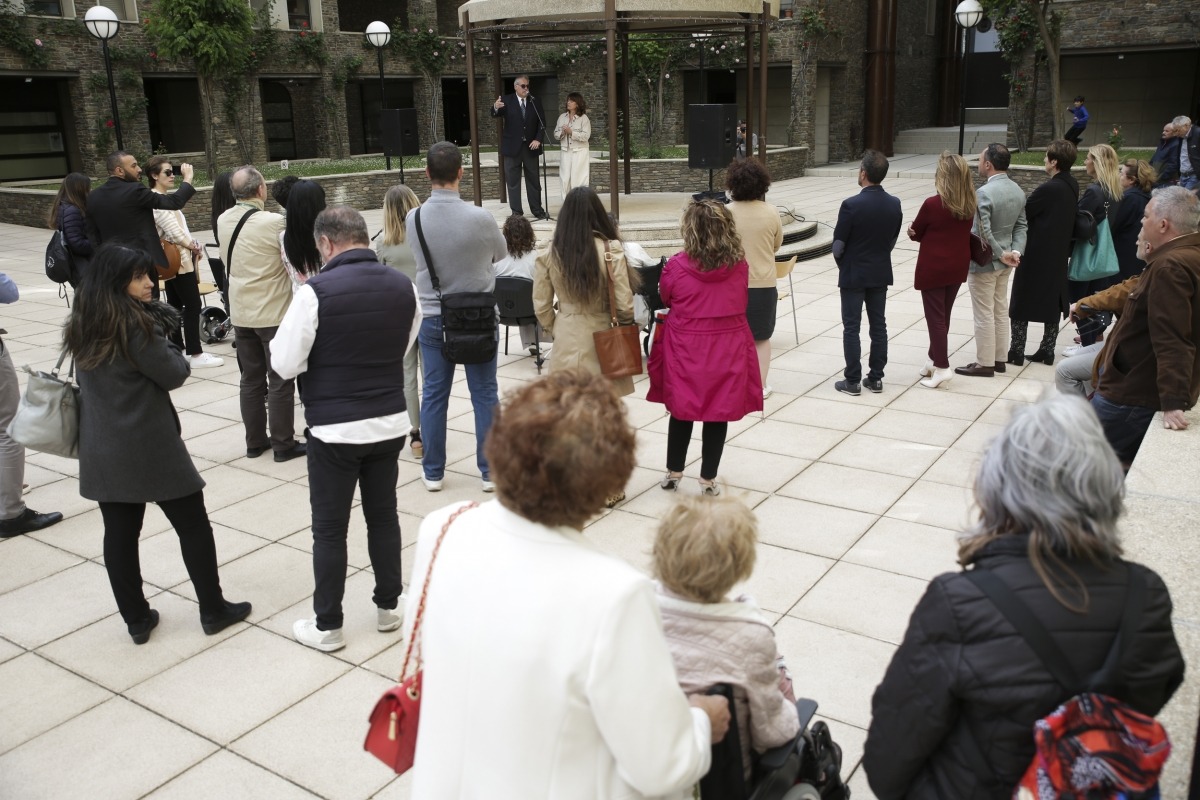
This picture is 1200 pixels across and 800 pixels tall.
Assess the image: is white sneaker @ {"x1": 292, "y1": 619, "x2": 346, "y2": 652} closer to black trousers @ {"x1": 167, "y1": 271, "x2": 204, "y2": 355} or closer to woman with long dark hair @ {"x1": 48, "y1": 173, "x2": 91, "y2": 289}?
woman with long dark hair @ {"x1": 48, "y1": 173, "x2": 91, "y2": 289}

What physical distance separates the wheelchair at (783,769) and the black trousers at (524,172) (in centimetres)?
1157

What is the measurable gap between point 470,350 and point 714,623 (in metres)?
3.24

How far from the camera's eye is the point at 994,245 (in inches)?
293

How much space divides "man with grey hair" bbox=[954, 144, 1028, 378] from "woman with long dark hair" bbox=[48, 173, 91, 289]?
656cm

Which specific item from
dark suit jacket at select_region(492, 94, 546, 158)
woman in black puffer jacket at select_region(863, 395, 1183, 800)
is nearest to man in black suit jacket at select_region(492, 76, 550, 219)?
dark suit jacket at select_region(492, 94, 546, 158)

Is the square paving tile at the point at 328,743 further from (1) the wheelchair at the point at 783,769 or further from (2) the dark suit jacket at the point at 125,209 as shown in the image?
(2) the dark suit jacket at the point at 125,209

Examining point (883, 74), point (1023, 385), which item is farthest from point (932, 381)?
point (883, 74)

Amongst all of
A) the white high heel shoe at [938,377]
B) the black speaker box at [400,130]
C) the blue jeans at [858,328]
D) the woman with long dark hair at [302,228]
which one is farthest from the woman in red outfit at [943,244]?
the black speaker box at [400,130]

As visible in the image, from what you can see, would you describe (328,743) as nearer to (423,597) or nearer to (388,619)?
(388,619)

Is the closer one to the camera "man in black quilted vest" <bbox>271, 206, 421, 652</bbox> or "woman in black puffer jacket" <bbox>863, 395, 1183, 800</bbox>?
"woman in black puffer jacket" <bbox>863, 395, 1183, 800</bbox>

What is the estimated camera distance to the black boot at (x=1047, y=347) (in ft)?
26.0

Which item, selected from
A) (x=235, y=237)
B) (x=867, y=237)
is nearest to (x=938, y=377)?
(x=867, y=237)

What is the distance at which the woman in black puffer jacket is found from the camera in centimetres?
188

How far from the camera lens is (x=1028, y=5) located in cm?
2275
